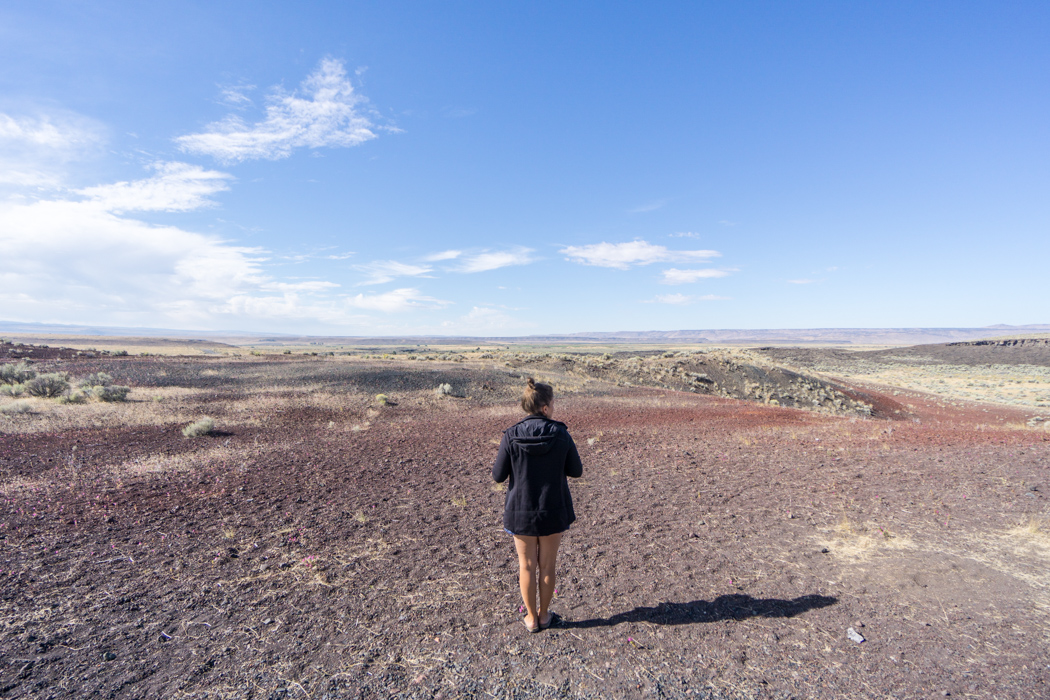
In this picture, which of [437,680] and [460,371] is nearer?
[437,680]

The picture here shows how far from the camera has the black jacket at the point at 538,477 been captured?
3906mm

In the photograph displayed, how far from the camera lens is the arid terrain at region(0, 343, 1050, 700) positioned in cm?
373

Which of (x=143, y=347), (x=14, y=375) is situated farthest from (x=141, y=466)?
(x=143, y=347)

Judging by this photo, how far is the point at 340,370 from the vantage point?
28.7 m

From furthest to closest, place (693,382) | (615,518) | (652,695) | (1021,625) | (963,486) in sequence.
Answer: (693,382)
(963,486)
(615,518)
(1021,625)
(652,695)

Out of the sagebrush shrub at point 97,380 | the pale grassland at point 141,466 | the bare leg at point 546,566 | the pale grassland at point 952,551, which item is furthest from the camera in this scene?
the sagebrush shrub at point 97,380

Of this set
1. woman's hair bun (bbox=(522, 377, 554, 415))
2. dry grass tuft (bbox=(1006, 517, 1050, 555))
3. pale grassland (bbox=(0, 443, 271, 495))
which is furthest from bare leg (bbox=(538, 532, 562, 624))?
pale grassland (bbox=(0, 443, 271, 495))

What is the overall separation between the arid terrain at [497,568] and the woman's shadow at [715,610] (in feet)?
0.09

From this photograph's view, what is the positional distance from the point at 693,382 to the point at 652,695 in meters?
29.3

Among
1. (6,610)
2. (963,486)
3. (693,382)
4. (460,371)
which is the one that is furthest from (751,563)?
Result: (693,382)

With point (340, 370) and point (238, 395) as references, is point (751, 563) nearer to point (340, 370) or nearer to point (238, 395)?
point (238, 395)

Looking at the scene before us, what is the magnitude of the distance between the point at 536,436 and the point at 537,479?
378 millimetres

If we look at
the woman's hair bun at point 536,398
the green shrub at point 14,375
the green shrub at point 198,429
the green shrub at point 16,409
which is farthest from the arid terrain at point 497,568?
the green shrub at point 14,375

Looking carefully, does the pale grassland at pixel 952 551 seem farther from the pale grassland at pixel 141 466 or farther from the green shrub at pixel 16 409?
the green shrub at pixel 16 409
